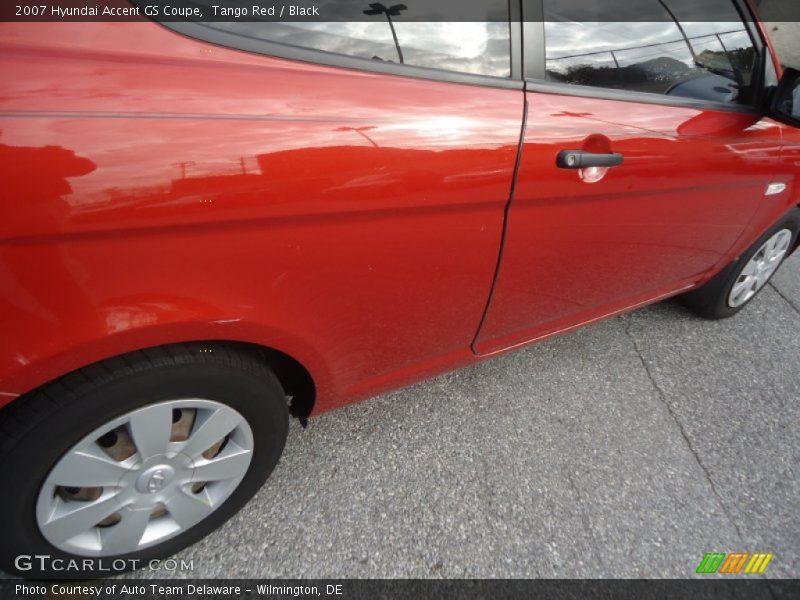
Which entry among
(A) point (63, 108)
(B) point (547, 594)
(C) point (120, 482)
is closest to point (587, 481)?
(B) point (547, 594)

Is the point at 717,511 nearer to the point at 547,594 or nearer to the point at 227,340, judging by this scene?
the point at 547,594

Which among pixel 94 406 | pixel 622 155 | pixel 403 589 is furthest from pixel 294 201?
pixel 403 589

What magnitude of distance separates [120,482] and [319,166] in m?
0.90

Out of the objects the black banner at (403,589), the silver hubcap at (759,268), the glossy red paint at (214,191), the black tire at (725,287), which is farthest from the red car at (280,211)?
the silver hubcap at (759,268)

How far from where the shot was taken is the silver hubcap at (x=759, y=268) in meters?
2.56

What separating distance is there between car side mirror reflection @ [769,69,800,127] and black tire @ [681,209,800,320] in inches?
32.9

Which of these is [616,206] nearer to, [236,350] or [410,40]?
[410,40]

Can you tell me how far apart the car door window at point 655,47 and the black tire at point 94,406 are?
1176mm

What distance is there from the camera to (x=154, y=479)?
1231 millimetres

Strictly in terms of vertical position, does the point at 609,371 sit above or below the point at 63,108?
below

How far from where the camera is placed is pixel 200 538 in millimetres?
1442

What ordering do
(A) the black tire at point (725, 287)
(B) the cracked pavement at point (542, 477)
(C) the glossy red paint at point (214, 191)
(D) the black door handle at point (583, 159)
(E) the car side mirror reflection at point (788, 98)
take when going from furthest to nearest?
(A) the black tire at point (725, 287), (E) the car side mirror reflection at point (788, 98), (B) the cracked pavement at point (542, 477), (D) the black door handle at point (583, 159), (C) the glossy red paint at point (214, 191)

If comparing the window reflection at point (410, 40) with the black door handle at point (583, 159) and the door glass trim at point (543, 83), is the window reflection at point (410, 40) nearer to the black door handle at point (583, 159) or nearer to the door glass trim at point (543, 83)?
the door glass trim at point (543, 83)

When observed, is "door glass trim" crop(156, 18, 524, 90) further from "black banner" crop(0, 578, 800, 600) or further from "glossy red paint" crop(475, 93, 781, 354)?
"black banner" crop(0, 578, 800, 600)
